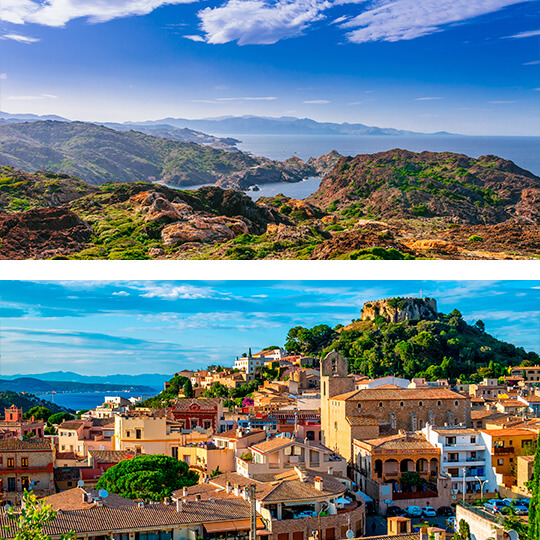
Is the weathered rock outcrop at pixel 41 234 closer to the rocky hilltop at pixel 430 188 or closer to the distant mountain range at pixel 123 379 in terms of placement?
the rocky hilltop at pixel 430 188

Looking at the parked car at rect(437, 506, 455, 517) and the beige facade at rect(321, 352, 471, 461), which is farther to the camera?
the beige facade at rect(321, 352, 471, 461)

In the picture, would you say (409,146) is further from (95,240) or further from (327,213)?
(95,240)

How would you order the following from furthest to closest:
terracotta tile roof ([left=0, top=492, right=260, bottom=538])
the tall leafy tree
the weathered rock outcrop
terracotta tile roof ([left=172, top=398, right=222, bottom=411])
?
1. terracotta tile roof ([left=172, top=398, right=222, bottom=411])
2. the weathered rock outcrop
3. terracotta tile roof ([left=0, top=492, right=260, bottom=538])
4. the tall leafy tree

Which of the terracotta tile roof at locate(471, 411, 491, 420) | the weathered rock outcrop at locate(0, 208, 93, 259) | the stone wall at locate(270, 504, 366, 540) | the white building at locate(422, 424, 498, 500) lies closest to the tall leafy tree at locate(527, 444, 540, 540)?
the stone wall at locate(270, 504, 366, 540)

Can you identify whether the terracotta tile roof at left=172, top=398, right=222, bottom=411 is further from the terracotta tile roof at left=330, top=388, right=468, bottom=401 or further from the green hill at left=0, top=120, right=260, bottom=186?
the green hill at left=0, top=120, right=260, bottom=186

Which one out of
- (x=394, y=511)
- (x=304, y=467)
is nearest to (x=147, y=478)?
(x=304, y=467)

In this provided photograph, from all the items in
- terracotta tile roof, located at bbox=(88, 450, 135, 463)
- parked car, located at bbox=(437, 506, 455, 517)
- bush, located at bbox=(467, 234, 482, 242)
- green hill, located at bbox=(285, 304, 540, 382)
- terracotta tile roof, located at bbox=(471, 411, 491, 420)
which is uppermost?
bush, located at bbox=(467, 234, 482, 242)

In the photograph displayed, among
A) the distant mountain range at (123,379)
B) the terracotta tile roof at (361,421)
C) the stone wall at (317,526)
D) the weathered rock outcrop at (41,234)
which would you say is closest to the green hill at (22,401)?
the distant mountain range at (123,379)

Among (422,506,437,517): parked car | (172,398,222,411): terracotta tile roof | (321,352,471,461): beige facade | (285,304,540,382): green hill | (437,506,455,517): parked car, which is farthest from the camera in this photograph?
(285,304,540,382): green hill
